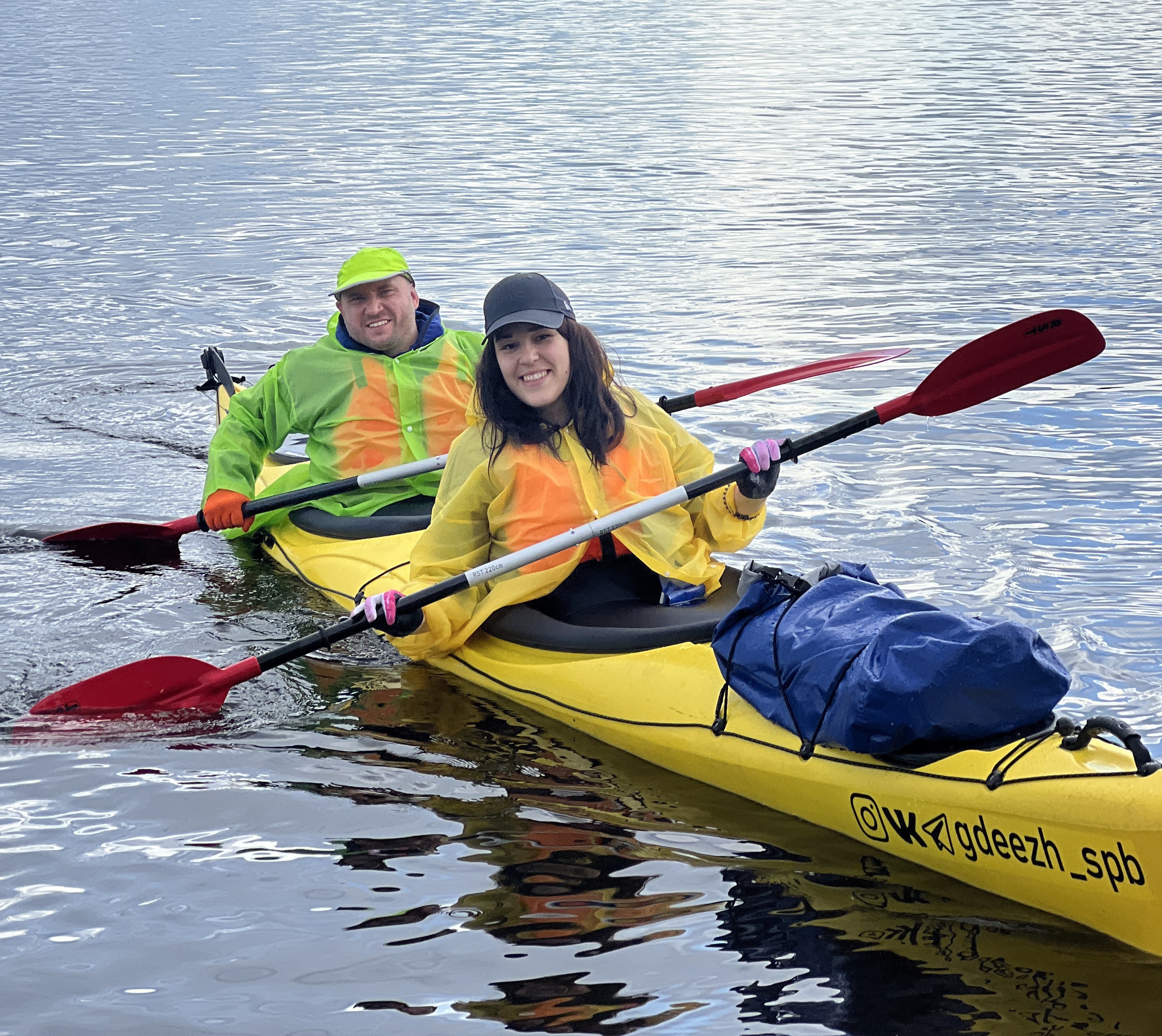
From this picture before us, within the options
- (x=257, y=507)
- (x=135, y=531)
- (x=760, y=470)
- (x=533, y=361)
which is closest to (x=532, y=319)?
(x=533, y=361)

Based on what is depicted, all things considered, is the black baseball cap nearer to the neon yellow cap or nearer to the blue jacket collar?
the neon yellow cap

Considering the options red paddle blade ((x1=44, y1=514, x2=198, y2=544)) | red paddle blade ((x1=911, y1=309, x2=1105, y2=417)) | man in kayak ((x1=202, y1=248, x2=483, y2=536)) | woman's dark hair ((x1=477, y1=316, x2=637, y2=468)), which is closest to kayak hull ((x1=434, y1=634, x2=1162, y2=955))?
woman's dark hair ((x1=477, y1=316, x2=637, y2=468))

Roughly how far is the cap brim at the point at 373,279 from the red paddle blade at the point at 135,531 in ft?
3.92

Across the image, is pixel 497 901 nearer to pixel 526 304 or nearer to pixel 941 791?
pixel 941 791

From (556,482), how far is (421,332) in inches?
76.8

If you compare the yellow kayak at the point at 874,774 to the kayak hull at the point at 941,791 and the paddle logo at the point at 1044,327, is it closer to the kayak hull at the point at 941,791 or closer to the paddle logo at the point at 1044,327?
the kayak hull at the point at 941,791

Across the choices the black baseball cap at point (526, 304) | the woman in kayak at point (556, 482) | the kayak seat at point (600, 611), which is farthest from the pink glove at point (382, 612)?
the black baseball cap at point (526, 304)

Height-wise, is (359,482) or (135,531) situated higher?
(359,482)

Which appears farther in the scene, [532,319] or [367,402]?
[367,402]

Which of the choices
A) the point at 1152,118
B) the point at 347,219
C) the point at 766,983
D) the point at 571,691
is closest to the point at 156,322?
the point at 347,219

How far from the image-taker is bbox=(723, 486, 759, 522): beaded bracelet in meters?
4.77

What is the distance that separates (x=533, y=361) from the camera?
4.47m

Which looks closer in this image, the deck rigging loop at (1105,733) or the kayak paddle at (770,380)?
the deck rigging loop at (1105,733)

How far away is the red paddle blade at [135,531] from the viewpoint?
654cm
